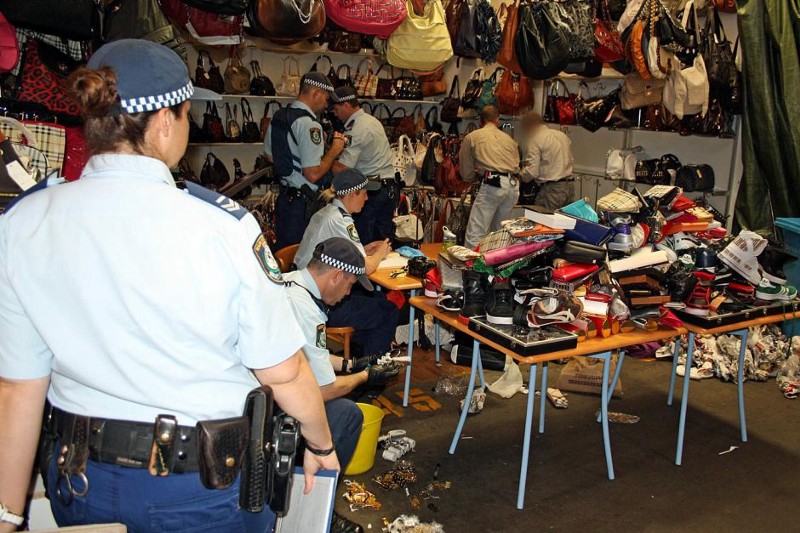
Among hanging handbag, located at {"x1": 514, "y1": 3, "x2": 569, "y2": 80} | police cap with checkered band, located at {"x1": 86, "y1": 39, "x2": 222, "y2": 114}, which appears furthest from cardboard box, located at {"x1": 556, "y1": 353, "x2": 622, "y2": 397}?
police cap with checkered band, located at {"x1": 86, "y1": 39, "x2": 222, "y2": 114}

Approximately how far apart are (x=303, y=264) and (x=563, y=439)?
1.82m

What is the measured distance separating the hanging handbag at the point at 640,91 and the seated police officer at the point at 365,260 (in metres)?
3.09

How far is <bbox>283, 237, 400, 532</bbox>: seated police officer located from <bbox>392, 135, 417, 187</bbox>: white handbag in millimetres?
4425

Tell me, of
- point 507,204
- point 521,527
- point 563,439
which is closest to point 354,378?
point 521,527

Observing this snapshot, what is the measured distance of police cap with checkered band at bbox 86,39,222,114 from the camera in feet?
4.34

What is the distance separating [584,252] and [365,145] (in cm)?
277

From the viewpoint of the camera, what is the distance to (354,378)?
9.93 ft

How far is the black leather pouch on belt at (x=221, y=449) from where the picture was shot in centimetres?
137

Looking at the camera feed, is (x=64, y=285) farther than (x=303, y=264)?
No

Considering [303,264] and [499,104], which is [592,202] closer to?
[499,104]

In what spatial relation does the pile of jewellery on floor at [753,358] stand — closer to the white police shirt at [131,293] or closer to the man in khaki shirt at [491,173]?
the man in khaki shirt at [491,173]

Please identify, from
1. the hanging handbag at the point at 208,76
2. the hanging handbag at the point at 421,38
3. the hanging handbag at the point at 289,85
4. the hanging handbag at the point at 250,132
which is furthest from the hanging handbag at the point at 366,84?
the hanging handbag at the point at 421,38

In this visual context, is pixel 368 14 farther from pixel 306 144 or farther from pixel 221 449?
pixel 221 449

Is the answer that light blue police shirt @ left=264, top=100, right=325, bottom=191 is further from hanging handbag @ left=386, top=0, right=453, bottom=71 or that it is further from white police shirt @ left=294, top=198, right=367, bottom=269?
hanging handbag @ left=386, top=0, right=453, bottom=71
